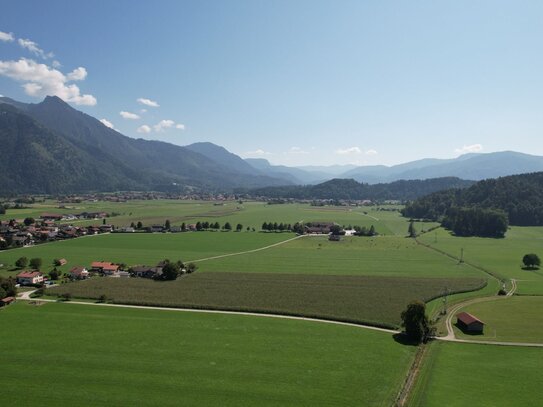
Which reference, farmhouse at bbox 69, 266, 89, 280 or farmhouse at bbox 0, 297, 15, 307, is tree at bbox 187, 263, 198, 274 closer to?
farmhouse at bbox 69, 266, 89, 280

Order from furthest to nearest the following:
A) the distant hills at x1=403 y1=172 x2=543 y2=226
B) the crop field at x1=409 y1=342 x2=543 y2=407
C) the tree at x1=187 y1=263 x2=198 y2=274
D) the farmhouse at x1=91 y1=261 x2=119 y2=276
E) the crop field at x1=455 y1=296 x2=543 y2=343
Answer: the distant hills at x1=403 y1=172 x2=543 y2=226
the tree at x1=187 y1=263 x2=198 y2=274
the farmhouse at x1=91 y1=261 x2=119 y2=276
the crop field at x1=455 y1=296 x2=543 y2=343
the crop field at x1=409 y1=342 x2=543 y2=407

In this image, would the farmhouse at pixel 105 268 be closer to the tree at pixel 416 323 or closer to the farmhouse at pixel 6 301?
the farmhouse at pixel 6 301

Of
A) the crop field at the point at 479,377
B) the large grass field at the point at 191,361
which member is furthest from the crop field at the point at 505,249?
the large grass field at the point at 191,361

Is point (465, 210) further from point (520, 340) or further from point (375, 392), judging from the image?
point (375, 392)

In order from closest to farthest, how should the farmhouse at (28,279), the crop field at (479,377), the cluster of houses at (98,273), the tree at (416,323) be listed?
1. the crop field at (479,377)
2. the tree at (416,323)
3. the farmhouse at (28,279)
4. the cluster of houses at (98,273)

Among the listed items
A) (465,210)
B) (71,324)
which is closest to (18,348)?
(71,324)

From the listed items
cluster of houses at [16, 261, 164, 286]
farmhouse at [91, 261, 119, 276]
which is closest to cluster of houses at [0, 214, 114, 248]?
cluster of houses at [16, 261, 164, 286]

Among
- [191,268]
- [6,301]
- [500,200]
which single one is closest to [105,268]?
[191,268]
